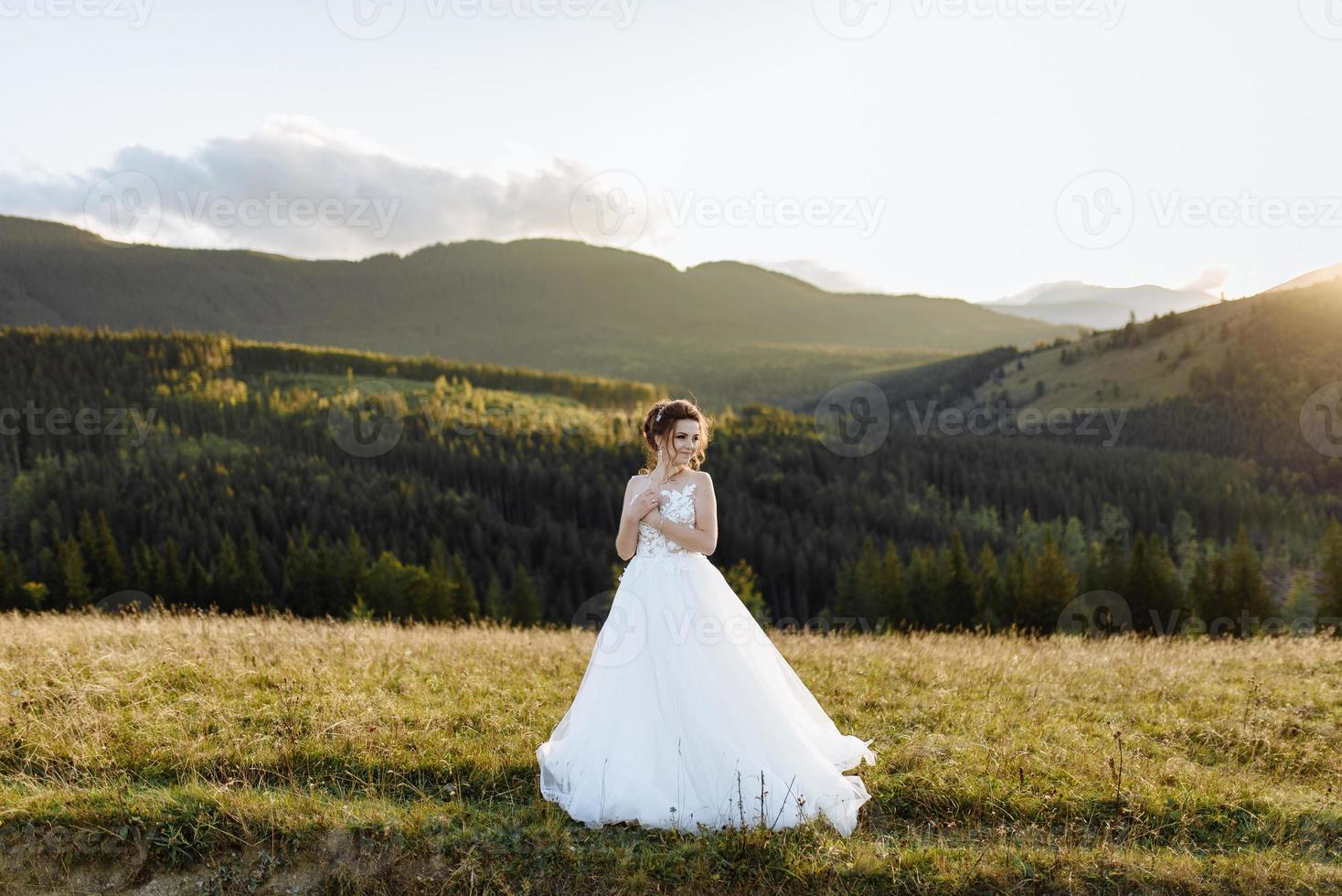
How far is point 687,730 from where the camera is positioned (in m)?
7.07

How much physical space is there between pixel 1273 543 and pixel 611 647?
112 meters

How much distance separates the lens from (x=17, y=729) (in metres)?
7.87

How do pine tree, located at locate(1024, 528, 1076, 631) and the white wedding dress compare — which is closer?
the white wedding dress

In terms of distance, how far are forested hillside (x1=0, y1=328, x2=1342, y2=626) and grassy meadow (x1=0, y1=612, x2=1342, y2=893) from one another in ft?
141

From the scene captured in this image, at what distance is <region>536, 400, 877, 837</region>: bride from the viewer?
22.5 ft

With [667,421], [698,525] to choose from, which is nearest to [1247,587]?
[698,525]

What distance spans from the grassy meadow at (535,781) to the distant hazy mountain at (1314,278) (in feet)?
577

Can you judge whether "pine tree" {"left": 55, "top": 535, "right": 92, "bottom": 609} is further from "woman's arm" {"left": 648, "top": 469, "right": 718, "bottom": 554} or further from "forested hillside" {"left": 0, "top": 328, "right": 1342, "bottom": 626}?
"woman's arm" {"left": 648, "top": 469, "right": 718, "bottom": 554}

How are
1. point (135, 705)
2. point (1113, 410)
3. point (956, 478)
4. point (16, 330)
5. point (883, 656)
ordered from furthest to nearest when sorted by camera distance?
1. point (16, 330)
2. point (1113, 410)
3. point (956, 478)
4. point (883, 656)
5. point (135, 705)

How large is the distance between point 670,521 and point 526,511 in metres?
90.9

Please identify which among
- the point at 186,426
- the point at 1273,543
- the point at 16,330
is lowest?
the point at 1273,543

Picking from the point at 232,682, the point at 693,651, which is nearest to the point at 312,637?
the point at 232,682

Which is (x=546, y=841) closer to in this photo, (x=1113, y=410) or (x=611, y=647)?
(x=611, y=647)

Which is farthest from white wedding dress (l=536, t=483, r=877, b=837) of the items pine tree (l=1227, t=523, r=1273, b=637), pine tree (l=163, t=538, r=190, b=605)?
pine tree (l=163, t=538, r=190, b=605)
